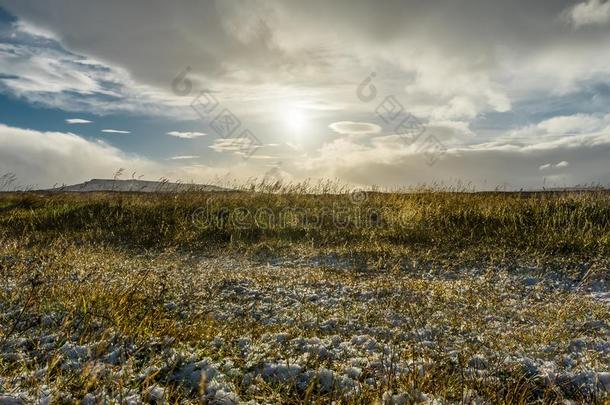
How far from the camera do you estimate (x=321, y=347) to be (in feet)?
13.6

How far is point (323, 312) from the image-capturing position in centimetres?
562

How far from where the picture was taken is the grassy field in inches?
131

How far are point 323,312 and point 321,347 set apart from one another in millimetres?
1488

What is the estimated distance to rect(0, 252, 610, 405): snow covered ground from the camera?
126 inches

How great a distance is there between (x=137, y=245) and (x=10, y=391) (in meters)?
9.28

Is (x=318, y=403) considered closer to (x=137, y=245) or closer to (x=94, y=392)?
(x=94, y=392)

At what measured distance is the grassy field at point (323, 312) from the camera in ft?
11.0

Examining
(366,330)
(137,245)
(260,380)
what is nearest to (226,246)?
(137,245)

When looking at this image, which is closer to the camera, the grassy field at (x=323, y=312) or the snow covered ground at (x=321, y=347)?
the snow covered ground at (x=321, y=347)

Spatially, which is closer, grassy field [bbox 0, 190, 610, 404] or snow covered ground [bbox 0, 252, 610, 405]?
snow covered ground [bbox 0, 252, 610, 405]

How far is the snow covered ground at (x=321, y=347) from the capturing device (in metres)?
3.20

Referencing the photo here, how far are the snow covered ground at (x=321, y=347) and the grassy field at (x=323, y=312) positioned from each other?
2 centimetres

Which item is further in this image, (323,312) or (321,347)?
(323,312)

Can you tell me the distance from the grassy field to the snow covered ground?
0.06ft
